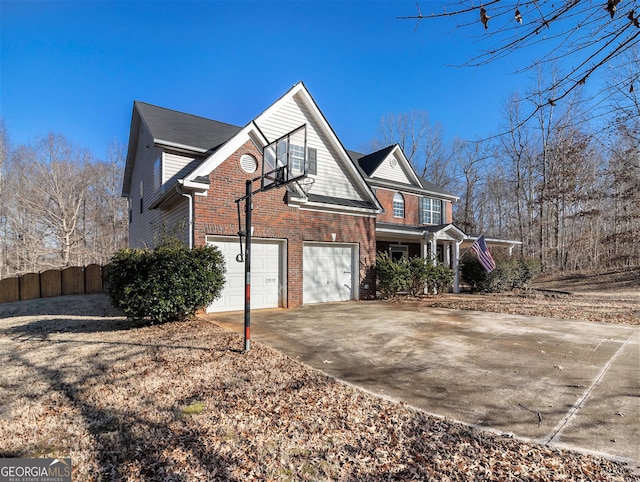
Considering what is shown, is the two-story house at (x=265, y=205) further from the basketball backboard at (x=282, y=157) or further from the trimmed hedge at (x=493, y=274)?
the trimmed hedge at (x=493, y=274)

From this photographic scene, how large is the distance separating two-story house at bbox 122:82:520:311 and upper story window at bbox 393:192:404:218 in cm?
240

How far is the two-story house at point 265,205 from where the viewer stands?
937 centimetres

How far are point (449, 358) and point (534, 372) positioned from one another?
1.13 m

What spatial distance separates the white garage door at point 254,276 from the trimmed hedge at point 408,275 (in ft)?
14.6

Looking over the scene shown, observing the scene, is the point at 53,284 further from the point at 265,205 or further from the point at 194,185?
the point at 265,205

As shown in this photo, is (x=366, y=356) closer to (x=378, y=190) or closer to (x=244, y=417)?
(x=244, y=417)

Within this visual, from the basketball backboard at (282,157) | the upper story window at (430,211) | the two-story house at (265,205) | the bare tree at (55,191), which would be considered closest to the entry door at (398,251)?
the two-story house at (265,205)

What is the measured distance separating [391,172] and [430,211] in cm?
363

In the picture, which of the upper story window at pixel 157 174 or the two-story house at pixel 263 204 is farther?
the upper story window at pixel 157 174

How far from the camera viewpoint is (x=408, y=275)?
Answer: 1298 cm

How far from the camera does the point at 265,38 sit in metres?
7.28

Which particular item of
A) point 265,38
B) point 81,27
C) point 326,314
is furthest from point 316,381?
point 81,27

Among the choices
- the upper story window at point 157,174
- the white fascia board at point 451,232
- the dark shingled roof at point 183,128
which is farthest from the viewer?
the white fascia board at point 451,232

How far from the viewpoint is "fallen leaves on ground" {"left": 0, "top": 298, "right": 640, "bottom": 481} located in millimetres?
2428
